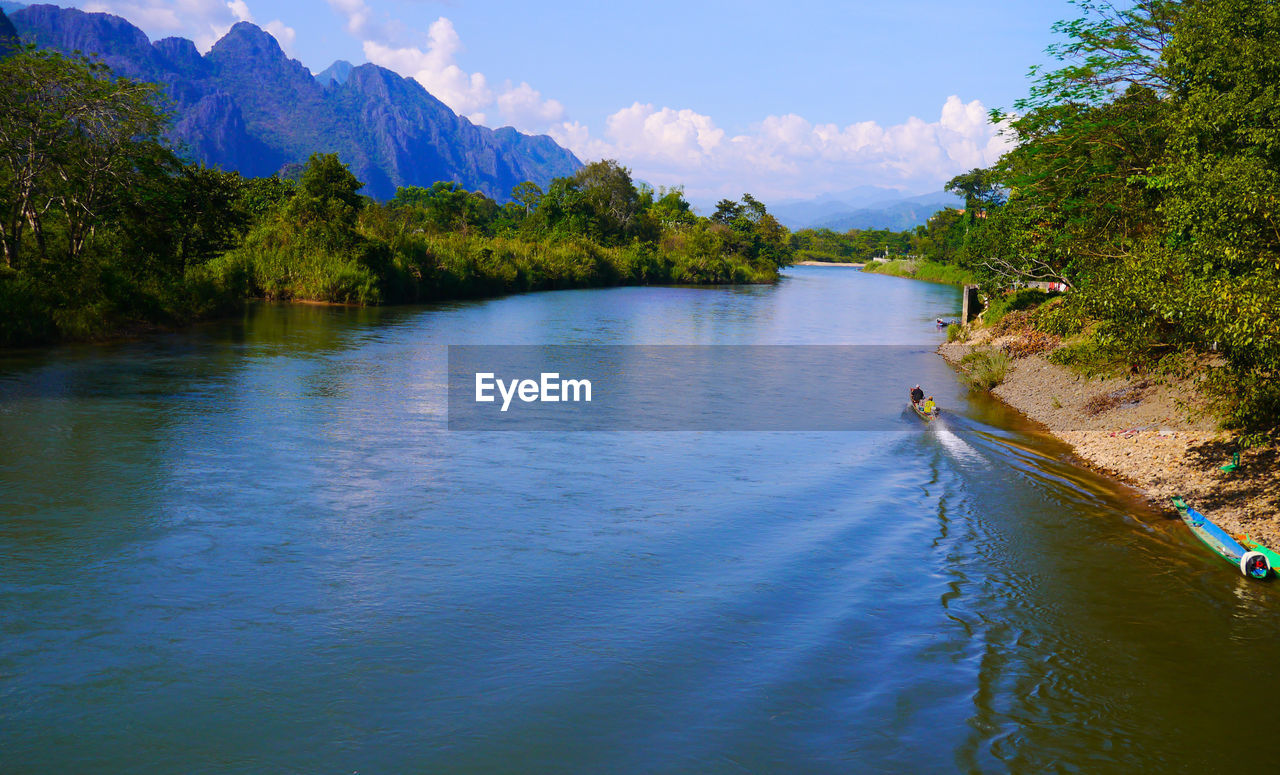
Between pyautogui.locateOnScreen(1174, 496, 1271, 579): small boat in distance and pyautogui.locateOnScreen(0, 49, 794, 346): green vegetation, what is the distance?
29.3m

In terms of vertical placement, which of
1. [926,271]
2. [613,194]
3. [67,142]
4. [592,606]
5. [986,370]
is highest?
[613,194]

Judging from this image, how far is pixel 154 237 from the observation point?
31984mm

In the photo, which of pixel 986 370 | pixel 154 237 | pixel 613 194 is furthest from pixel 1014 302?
pixel 613 194

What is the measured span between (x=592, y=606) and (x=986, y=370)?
20.0m

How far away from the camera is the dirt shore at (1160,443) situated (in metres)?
12.9

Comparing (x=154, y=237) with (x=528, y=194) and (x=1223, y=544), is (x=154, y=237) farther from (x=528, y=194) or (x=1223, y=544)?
(x=528, y=194)

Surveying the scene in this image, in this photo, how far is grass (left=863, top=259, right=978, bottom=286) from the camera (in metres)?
92.0

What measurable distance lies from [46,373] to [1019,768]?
24.7 m

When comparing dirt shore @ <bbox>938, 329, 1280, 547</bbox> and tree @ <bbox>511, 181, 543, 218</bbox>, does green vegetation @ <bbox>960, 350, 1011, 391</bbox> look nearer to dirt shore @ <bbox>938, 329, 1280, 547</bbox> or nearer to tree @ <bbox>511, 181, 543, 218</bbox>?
dirt shore @ <bbox>938, 329, 1280, 547</bbox>

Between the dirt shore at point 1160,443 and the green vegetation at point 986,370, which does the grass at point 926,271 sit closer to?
the green vegetation at point 986,370

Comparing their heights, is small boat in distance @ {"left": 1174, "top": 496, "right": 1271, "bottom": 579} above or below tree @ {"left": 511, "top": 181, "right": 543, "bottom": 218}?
below

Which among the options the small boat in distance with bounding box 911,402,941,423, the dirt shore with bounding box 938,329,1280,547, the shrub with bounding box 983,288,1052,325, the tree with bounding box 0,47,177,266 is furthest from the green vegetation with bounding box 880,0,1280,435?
the tree with bounding box 0,47,177,266

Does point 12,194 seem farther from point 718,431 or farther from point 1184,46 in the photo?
point 1184,46

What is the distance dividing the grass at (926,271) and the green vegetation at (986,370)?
4760 cm
